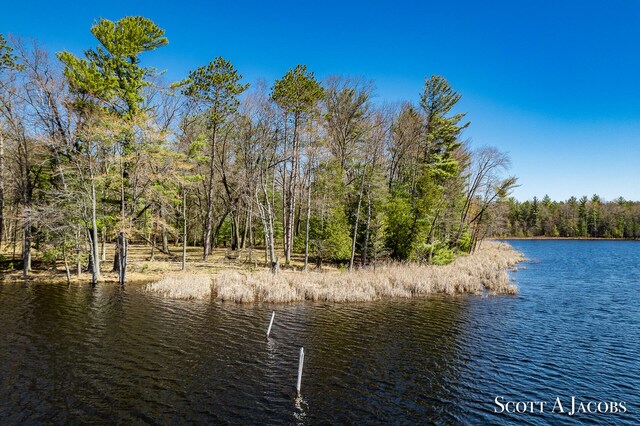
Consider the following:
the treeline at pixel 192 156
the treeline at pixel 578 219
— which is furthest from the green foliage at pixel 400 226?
the treeline at pixel 578 219

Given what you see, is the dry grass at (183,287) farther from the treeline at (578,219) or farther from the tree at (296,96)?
the treeline at (578,219)

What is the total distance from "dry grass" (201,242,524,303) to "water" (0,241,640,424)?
1.65m

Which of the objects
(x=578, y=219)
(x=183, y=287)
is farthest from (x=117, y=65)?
(x=578, y=219)

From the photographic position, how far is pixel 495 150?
39125 mm

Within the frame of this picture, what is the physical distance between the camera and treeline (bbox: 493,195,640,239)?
396 ft

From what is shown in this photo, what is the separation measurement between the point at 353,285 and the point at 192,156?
20.5 m

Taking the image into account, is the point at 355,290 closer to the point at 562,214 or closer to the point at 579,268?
the point at 579,268

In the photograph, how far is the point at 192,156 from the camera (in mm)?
33562

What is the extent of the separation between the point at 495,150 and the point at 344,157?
1789 cm

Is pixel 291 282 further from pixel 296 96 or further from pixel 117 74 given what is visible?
pixel 117 74

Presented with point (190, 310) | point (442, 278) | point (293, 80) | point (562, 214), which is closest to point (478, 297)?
point (442, 278)

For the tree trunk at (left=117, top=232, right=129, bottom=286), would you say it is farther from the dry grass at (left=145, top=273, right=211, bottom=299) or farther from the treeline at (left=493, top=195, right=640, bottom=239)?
the treeline at (left=493, top=195, right=640, bottom=239)

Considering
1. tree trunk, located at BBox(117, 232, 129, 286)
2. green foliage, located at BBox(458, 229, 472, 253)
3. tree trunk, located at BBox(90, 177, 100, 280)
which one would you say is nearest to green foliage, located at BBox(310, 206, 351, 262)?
tree trunk, located at BBox(117, 232, 129, 286)

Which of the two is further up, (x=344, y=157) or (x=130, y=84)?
(x=130, y=84)
